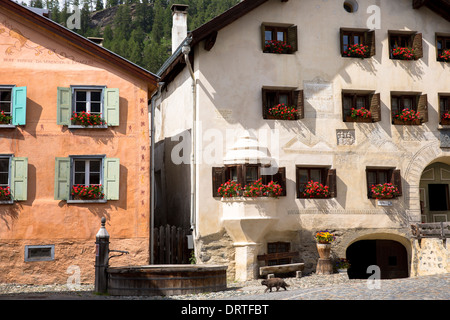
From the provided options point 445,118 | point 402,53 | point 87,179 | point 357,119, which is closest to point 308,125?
point 357,119

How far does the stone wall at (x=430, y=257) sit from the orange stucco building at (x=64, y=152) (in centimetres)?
863

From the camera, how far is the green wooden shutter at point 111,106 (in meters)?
18.4

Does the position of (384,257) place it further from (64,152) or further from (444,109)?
(64,152)

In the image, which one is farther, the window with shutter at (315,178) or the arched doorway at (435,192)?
the arched doorway at (435,192)

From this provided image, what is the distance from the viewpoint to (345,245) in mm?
19719

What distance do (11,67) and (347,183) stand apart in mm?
10819

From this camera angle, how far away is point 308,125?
1978 centimetres

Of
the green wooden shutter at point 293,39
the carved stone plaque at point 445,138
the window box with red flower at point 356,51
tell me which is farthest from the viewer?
the carved stone plaque at point 445,138

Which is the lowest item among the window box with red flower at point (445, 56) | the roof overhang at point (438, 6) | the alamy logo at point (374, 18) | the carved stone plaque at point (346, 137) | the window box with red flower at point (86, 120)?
the carved stone plaque at point (346, 137)

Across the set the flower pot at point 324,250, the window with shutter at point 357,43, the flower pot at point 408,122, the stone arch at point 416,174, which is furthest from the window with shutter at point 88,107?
the stone arch at point 416,174

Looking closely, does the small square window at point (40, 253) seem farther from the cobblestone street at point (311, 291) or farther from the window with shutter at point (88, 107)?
the window with shutter at point (88, 107)

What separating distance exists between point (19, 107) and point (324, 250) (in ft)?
32.4
